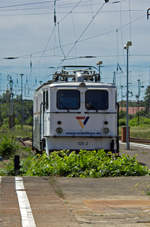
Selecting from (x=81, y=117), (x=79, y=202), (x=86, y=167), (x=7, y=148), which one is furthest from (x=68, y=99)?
(x=79, y=202)

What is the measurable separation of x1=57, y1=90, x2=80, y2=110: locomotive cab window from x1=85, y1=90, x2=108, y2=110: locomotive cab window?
0.36 meters

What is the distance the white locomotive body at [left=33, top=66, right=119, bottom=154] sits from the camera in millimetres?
17484

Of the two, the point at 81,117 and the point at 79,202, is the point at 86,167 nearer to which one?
the point at 81,117

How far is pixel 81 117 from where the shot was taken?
57.8ft

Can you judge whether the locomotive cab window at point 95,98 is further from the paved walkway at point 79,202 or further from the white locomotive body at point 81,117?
the paved walkway at point 79,202

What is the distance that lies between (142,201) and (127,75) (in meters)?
25.0

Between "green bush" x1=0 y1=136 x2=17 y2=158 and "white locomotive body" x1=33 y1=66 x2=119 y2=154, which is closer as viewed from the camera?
"white locomotive body" x1=33 y1=66 x2=119 y2=154

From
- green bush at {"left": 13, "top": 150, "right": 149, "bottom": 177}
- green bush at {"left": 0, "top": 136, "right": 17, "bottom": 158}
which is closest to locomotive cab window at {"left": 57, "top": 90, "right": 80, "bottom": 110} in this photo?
green bush at {"left": 13, "top": 150, "right": 149, "bottom": 177}

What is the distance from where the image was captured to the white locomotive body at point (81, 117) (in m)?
17.5

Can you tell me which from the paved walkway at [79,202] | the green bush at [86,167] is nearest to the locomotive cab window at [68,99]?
the green bush at [86,167]

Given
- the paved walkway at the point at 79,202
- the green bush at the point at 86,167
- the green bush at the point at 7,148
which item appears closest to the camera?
the paved walkway at the point at 79,202

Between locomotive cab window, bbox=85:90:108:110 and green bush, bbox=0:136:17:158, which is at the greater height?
locomotive cab window, bbox=85:90:108:110

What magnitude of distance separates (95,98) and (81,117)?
0.87 meters

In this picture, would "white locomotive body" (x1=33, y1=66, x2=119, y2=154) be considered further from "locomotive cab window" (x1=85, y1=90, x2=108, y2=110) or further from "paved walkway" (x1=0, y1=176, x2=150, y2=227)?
"paved walkway" (x1=0, y1=176, x2=150, y2=227)
